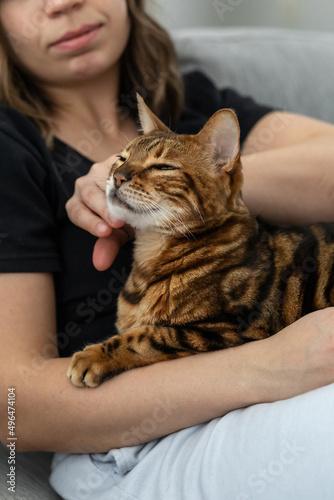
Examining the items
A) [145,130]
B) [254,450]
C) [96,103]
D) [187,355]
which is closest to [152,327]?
[187,355]

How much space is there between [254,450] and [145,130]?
0.73 metres

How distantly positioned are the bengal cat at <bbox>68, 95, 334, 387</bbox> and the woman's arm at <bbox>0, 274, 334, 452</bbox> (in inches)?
1.6

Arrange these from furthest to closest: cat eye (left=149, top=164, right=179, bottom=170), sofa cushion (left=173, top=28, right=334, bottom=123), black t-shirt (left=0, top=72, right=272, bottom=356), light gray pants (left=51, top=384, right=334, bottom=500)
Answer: sofa cushion (left=173, top=28, right=334, bottom=123)
black t-shirt (left=0, top=72, right=272, bottom=356)
cat eye (left=149, top=164, right=179, bottom=170)
light gray pants (left=51, top=384, right=334, bottom=500)

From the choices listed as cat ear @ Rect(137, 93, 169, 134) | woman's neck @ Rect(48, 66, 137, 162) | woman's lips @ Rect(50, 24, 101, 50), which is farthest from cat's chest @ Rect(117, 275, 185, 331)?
woman's lips @ Rect(50, 24, 101, 50)

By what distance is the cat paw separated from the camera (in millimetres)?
978

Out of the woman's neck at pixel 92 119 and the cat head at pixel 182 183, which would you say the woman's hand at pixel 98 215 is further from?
the woman's neck at pixel 92 119

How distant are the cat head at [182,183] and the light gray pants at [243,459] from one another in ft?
1.21

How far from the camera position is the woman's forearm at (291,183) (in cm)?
132

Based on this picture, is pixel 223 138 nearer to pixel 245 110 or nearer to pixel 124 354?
pixel 124 354

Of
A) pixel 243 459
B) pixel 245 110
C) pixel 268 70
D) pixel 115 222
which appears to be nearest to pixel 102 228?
pixel 115 222

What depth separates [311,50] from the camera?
78.4 inches

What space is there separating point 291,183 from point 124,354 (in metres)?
0.63

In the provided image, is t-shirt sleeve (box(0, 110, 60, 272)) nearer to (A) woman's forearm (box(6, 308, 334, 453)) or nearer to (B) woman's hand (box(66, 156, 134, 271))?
(B) woman's hand (box(66, 156, 134, 271))

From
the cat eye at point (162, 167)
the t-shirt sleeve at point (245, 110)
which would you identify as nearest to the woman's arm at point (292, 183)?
the t-shirt sleeve at point (245, 110)
